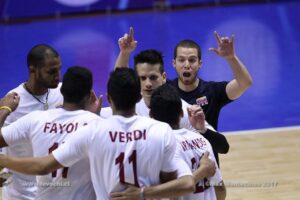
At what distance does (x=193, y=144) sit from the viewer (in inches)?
150

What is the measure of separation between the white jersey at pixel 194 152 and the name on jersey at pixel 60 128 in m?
0.65

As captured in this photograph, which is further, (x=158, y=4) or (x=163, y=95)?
(x=158, y=4)

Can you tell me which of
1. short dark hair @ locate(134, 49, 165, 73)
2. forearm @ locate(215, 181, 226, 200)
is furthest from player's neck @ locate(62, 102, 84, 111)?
forearm @ locate(215, 181, 226, 200)

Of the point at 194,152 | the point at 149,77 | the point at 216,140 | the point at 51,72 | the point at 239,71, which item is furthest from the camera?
the point at 239,71

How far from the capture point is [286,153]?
807 centimetres

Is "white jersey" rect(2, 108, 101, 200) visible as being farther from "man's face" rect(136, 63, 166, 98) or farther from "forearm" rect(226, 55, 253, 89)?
"forearm" rect(226, 55, 253, 89)

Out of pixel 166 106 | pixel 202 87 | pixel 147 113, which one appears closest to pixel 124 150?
pixel 166 106

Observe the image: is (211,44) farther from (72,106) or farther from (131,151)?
(131,151)

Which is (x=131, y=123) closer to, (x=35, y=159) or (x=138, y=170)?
(x=138, y=170)

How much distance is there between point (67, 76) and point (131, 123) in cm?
54

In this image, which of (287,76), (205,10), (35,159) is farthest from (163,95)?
(205,10)

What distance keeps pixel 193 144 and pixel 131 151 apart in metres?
0.58

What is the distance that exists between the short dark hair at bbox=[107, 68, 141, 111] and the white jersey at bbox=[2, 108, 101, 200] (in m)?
0.29

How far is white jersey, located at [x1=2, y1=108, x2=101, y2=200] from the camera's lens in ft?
12.0
